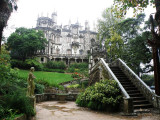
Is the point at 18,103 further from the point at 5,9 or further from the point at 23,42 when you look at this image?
the point at 23,42

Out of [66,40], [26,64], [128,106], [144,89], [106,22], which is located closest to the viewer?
[128,106]

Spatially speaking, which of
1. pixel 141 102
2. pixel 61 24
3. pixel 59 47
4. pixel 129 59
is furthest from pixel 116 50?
pixel 61 24

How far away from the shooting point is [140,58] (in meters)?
17.3

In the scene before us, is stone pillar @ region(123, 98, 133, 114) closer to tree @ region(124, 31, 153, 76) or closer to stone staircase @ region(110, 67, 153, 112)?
stone staircase @ region(110, 67, 153, 112)

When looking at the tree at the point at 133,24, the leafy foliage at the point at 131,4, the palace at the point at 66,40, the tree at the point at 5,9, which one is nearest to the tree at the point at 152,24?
the leafy foliage at the point at 131,4

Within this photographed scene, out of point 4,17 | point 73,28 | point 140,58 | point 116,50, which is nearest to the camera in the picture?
point 4,17

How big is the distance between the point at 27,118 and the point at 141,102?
6.57 m

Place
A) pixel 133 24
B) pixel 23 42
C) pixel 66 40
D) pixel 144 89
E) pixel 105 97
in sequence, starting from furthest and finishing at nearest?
pixel 66 40 → pixel 23 42 → pixel 133 24 → pixel 144 89 → pixel 105 97

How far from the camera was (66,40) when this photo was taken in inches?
2108

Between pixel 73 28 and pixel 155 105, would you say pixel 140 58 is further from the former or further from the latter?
pixel 73 28

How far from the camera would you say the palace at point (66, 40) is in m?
48.0

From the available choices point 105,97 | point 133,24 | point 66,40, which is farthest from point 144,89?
point 66,40

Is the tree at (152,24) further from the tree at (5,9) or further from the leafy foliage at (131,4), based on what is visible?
A: the tree at (5,9)

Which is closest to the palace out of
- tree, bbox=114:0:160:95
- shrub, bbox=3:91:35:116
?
tree, bbox=114:0:160:95
